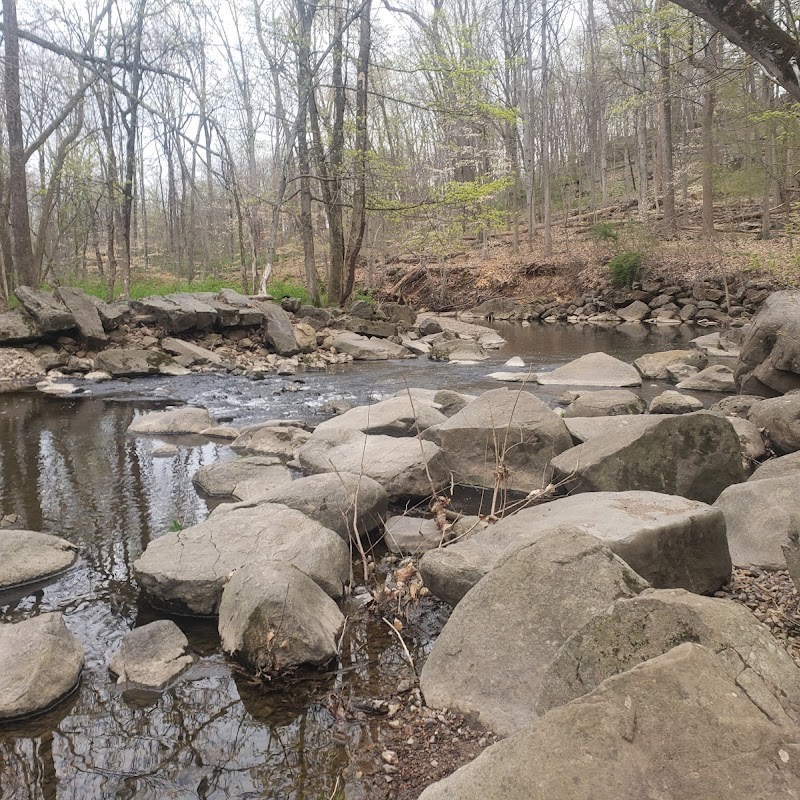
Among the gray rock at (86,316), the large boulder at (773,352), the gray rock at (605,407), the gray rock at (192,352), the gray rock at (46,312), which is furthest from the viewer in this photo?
the gray rock at (192,352)

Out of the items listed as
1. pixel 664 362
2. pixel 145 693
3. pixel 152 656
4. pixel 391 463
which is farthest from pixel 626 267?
pixel 145 693

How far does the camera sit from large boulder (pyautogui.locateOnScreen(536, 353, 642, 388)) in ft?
35.6

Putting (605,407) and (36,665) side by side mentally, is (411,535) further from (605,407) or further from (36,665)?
(605,407)

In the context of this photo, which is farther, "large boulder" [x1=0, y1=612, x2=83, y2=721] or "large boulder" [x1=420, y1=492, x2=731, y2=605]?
"large boulder" [x1=420, y1=492, x2=731, y2=605]

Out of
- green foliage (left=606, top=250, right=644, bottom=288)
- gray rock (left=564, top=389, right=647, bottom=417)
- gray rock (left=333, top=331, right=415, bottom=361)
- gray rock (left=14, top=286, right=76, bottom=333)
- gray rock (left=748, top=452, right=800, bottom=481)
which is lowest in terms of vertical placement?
gray rock (left=748, top=452, right=800, bottom=481)

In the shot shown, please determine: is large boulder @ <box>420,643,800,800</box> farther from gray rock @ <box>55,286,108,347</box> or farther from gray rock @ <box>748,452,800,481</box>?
gray rock @ <box>55,286,108,347</box>

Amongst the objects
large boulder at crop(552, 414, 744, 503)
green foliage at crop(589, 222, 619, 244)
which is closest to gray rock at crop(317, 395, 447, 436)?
large boulder at crop(552, 414, 744, 503)

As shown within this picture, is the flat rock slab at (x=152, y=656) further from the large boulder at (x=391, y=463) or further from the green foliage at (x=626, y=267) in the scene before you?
the green foliage at (x=626, y=267)

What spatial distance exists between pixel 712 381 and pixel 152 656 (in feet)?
29.9

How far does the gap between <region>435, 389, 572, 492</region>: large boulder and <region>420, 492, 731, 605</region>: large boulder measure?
1766 millimetres

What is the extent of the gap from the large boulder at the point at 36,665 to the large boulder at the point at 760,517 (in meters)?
3.49

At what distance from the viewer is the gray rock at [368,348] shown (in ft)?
49.5

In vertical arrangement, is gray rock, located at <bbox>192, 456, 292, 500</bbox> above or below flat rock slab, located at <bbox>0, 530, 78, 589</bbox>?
above

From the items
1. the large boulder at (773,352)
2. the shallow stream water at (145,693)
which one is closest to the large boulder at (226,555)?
the shallow stream water at (145,693)
